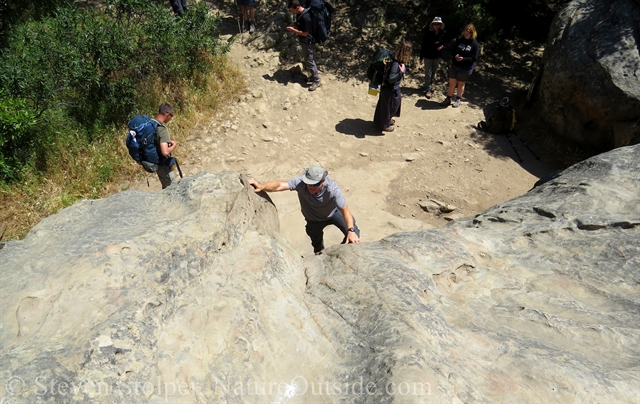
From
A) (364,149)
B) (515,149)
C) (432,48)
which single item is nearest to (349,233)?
(364,149)

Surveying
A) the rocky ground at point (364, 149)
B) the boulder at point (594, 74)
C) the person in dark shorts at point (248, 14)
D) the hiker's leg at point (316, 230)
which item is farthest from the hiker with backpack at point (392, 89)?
the person in dark shorts at point (248, 14)

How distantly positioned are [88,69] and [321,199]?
19.3 feet

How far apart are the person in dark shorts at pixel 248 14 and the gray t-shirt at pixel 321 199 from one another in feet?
25.4

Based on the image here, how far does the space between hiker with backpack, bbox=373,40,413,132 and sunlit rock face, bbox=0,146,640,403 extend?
5039 mm

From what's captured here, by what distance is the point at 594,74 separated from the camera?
7895 mm

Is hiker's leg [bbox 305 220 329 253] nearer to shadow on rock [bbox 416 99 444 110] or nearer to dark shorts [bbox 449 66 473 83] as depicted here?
shadow on rock [bbox 416 99 444 110]

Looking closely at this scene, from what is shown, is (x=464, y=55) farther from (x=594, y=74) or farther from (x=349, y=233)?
(x=349, y=233)

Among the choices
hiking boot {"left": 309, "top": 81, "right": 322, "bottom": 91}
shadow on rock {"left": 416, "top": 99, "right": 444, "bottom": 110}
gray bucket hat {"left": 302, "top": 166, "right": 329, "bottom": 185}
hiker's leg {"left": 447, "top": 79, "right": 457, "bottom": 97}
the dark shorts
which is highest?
gray bucket hat {"left": 302, "top": 166, "right": 329, "bottom": 185}

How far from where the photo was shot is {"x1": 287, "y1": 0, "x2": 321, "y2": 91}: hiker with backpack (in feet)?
30.8

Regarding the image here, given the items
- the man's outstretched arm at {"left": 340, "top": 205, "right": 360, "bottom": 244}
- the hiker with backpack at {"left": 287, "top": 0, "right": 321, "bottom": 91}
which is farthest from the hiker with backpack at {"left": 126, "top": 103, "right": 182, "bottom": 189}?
the hiker with backpack at {"left": 287, "top": 0, "right": 321, "bottom": 91}

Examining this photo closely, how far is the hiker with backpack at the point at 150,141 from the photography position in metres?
5.86

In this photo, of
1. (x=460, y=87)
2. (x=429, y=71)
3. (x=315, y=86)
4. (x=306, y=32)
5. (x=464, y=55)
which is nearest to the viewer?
(x=464, y=55)

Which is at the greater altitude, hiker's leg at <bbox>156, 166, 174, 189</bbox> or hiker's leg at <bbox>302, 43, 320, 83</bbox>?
hiker's leg at <bbox>302, 43, 320, 83</bbox>

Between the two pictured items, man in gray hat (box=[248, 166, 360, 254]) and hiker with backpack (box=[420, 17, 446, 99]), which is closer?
man in gray hat (box=[248, 166, 360, 254])
